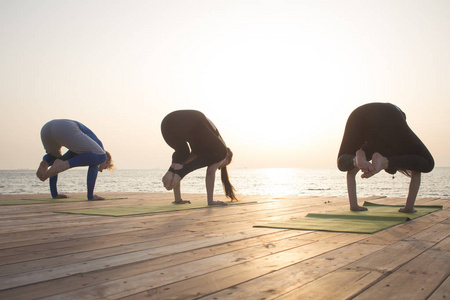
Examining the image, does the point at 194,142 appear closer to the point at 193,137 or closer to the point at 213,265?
the point at 193,137

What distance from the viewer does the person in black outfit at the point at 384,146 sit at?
3732 millimetres

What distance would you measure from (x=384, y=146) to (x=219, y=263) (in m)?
2.67

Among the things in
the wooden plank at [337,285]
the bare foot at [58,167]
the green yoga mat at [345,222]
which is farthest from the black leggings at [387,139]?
Result: the bare foot at [58,167]

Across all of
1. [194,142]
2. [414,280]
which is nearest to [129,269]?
[414,280]

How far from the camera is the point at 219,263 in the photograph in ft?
5.63

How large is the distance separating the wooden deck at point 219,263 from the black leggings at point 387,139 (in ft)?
3.33

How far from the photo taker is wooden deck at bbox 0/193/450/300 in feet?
4.37

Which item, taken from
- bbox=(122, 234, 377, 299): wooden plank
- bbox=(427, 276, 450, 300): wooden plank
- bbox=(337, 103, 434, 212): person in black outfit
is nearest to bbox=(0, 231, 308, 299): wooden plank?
bbox=(122, 234, 377, 299): wooden plank

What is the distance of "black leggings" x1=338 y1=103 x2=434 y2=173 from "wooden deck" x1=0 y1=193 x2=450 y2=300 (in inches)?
39.9

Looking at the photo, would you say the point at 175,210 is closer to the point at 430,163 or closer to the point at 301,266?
the point at 430,163

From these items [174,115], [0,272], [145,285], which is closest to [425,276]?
[145,285]

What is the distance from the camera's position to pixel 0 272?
157 centimetres

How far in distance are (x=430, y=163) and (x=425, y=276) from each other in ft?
8.61

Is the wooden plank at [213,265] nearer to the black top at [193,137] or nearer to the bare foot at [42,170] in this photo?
the black top at [193,137]
